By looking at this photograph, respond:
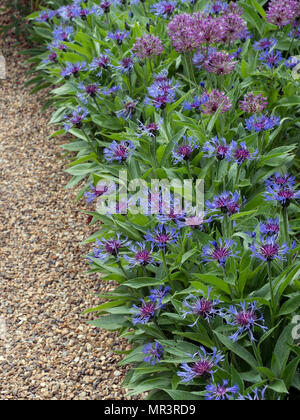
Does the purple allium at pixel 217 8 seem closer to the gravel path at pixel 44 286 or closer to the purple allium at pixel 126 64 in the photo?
the purple allium at pixel 126 64

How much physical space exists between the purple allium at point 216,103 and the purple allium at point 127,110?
490 mm

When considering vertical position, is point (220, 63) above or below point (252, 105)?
above

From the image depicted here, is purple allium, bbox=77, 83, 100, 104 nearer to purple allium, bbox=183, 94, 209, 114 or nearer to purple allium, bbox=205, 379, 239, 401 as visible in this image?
purple allium, bbox=183, 94, 209, 114

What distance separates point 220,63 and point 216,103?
29 cm

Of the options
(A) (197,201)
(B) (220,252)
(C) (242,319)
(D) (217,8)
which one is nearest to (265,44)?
(D) (217,8)

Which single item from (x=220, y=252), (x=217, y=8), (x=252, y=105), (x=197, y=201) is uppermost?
(x=217, y=8)

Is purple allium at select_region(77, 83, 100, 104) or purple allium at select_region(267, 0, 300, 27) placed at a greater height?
purple allium at select_region(267, 0, 300, 27)

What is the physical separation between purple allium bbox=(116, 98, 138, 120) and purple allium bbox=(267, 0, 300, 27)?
100cm

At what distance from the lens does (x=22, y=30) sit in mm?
5867

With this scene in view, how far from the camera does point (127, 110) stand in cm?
330

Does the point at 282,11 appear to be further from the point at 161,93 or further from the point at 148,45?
the point at 161,93

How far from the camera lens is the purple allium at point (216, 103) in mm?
2967

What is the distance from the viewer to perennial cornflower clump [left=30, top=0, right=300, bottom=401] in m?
2.14

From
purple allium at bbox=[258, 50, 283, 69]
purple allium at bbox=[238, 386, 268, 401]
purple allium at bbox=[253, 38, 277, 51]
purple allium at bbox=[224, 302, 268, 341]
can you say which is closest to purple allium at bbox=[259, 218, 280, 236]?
purple allium at bbox=[224, 302, 268, 341]
